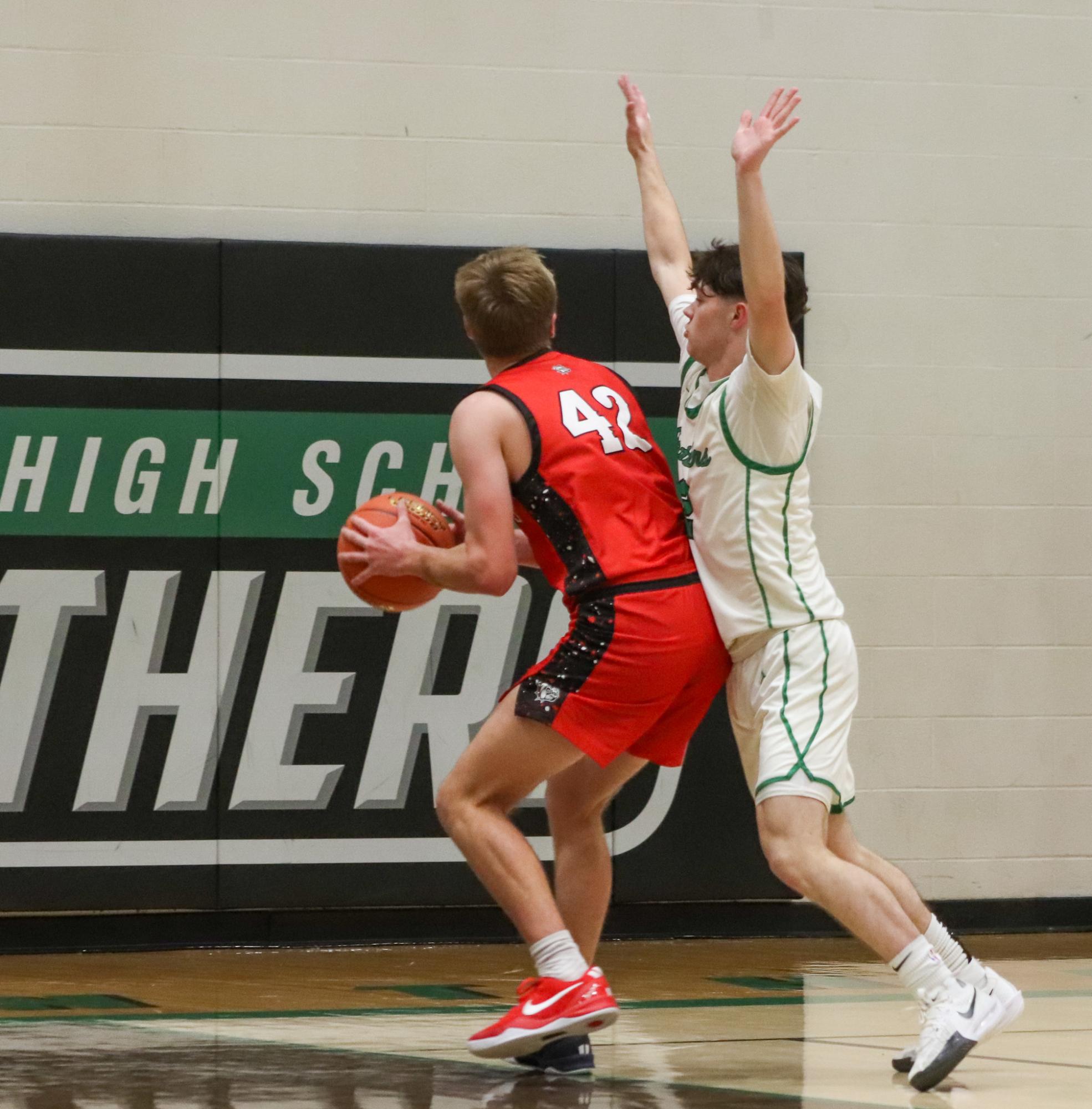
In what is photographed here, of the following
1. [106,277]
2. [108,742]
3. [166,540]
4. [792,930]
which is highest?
[106,277]

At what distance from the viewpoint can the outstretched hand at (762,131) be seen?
3492 mm

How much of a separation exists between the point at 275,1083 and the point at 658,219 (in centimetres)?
213

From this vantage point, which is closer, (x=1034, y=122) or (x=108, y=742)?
(x=108, y=742)

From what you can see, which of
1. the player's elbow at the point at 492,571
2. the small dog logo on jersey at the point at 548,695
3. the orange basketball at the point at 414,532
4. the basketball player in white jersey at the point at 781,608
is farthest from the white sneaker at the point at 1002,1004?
the orange basketball at the point at 414,532

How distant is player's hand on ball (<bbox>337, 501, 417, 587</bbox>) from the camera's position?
146 inches

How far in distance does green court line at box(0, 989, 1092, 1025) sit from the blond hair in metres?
1.77

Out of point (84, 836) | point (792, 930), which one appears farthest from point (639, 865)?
point (84, 836)

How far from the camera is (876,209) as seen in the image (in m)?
6.60

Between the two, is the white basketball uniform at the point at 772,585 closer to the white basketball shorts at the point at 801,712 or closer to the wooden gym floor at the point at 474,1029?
the white basketball shorts at the point at 801,712

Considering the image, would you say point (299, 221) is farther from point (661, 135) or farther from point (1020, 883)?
point (1020, 883)

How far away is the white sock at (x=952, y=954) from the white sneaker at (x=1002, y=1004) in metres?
0.02

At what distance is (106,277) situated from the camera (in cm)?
602

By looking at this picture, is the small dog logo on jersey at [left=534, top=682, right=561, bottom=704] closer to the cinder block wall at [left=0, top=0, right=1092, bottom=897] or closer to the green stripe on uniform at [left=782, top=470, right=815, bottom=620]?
the green stripe on uniform at [left=782, top=470, right=815, bottom=620]

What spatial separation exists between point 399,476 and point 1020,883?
8.65ft
